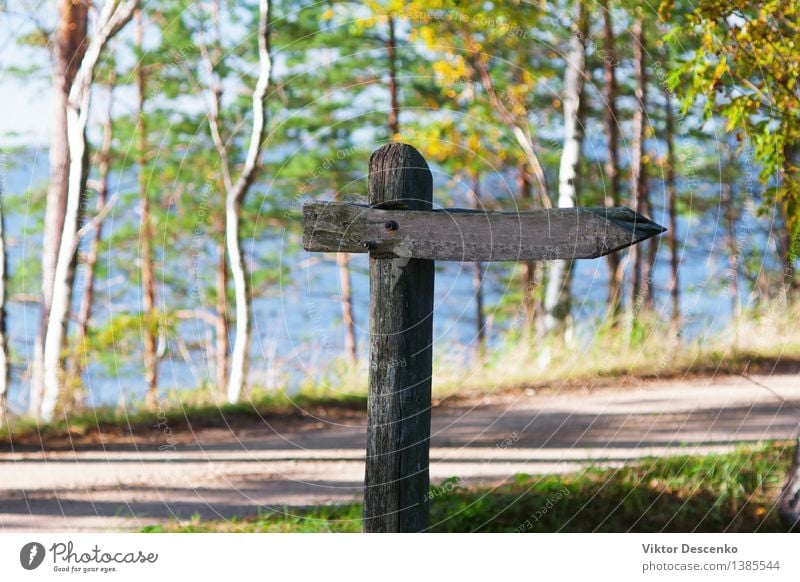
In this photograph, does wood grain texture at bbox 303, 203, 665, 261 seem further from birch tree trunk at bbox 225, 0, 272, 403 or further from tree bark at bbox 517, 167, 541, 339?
tree bark at bbox 517, 167, 541, 339

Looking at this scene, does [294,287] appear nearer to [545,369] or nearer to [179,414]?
[545,369]

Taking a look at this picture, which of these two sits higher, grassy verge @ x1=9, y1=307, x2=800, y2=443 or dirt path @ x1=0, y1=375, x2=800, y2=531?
grassy verge @ x1=9, y1=307, x2=800, y2=443

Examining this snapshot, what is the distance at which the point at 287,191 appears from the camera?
674 inches

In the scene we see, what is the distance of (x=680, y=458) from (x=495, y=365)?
385cm

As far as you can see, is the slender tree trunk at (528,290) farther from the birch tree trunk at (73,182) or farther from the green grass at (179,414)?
the birch tree trunk at (73,182)

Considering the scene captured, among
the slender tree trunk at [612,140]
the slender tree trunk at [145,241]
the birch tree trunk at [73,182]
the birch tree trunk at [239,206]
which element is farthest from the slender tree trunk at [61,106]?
the slender tree trunk at [612,140]

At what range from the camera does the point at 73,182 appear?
23.5ft

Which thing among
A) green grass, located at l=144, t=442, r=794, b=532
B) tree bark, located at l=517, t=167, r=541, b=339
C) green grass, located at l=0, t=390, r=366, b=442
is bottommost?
green grass, located at l=144, t=442, r=794, b=532

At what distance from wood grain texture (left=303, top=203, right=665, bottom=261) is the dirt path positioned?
2.41 m

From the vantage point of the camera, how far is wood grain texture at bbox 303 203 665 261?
3.05 metres

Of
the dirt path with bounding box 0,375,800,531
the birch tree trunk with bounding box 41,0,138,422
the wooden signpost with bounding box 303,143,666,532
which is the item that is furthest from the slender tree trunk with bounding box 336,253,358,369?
the wooden signpost with bounding box 303,143,666,532

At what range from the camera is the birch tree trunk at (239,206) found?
24.4 feet
